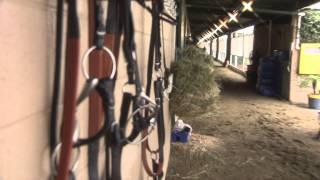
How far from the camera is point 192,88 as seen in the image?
157 inches

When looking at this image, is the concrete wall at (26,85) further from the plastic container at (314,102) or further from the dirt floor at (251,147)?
the plastic container at (314,102)

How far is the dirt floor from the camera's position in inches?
153

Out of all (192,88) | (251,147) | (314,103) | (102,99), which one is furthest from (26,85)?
(314,103)

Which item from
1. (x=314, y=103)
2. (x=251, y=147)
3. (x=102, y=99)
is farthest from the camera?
(x=314, y=103)

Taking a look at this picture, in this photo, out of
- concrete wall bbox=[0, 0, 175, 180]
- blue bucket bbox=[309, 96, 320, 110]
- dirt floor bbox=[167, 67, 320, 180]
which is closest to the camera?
concrete wall bbox=[0, 0, 175, 180]

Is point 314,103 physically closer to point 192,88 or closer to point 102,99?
point 192,88

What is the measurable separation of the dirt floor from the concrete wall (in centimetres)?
304

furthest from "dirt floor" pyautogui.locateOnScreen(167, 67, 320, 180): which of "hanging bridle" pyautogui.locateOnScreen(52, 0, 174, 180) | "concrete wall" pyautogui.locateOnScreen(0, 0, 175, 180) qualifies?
"concrete wall" pyautogui.locateOnScreen(0, 0, 175, 180)

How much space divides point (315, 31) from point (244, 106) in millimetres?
2270

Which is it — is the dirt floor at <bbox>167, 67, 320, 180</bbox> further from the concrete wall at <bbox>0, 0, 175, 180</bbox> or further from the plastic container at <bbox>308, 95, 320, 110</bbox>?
the concrete wall at <bbox>0, 0, 175, 180</bbox>

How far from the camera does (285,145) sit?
16.5 ft

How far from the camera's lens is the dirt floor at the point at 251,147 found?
12.8ft

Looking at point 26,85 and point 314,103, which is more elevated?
point 26,85

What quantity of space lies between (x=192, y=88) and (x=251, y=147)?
136 cm
